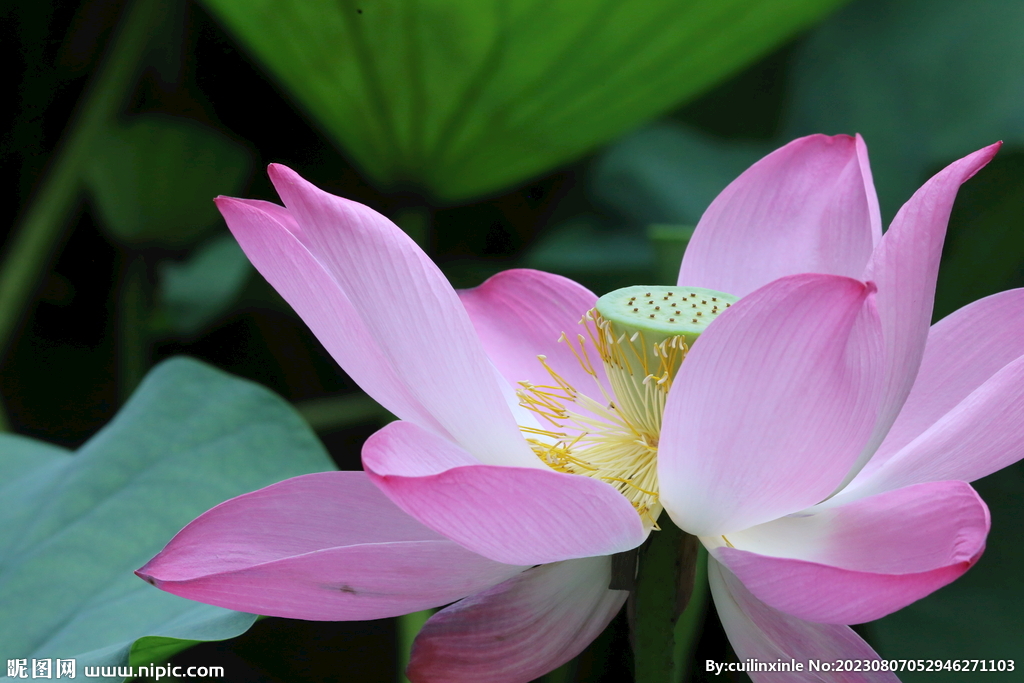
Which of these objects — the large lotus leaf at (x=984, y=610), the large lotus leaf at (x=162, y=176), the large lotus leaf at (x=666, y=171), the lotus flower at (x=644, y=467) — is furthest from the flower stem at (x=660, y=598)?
the large lotus leaf at (x=162, y=176)

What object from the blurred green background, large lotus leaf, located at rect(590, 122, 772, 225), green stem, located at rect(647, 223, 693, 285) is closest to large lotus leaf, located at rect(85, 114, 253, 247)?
the blurred green background

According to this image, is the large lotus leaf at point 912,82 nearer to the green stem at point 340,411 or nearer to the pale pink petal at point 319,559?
the green stem at point 340,411

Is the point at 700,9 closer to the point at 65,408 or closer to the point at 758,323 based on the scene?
the point at 758,323

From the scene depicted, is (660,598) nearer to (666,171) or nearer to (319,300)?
(319,300)

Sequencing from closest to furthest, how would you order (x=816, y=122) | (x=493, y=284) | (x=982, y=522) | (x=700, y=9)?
(x=982, y=522)
(x=493, y=284)
(x=700, y=9)
(x=816, y=122)

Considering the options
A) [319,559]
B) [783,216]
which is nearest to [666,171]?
[783,216]

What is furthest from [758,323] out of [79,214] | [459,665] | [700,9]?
[79,214]
